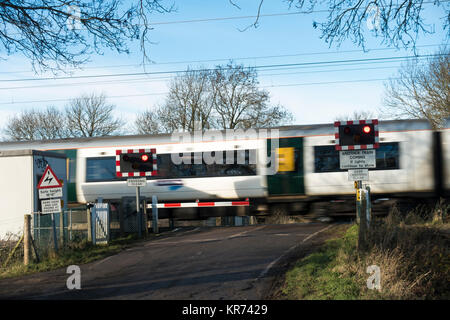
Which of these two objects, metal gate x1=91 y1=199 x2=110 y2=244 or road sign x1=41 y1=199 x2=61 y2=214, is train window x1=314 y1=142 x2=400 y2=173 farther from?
road sign x1=41 y1=199 x2=61 y2=214

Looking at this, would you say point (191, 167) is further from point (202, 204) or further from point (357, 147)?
point (357, 147)

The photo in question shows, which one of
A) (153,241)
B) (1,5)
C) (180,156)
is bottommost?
(153,241)

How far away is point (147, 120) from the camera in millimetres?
39188

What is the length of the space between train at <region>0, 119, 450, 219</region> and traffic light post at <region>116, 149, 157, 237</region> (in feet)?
7.61

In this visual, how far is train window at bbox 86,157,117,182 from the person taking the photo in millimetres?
17953

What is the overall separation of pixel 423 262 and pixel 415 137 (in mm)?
9437

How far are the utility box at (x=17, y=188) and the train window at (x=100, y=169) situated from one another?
4.90 m

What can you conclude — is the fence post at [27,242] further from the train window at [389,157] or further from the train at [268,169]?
the train window at [389,157]

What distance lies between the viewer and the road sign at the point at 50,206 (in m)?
10.8

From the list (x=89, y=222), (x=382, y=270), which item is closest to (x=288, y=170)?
(x=89, y=222)

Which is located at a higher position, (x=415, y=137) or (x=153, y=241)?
(x=415, y=137)

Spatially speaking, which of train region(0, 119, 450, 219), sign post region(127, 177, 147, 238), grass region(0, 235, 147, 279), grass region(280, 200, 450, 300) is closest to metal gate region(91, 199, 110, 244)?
grass region(0, 235, 147, 279)
